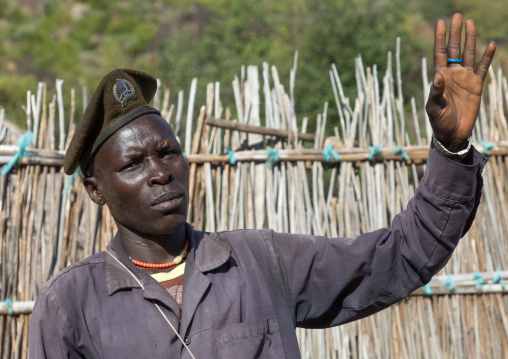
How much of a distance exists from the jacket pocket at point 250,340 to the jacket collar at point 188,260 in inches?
7.8

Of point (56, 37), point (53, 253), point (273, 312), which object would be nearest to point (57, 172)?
point (53, 253)

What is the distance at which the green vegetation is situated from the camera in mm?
11898

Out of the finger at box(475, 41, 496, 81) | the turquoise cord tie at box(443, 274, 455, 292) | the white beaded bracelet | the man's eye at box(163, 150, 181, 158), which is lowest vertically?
the turquoise cord tie at box(443, 274, 455, 292)

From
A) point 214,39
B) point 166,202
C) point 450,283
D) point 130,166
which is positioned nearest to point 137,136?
point 130,166

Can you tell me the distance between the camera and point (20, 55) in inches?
968

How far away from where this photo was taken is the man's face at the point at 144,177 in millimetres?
1776

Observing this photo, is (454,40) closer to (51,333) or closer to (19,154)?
(51,333)

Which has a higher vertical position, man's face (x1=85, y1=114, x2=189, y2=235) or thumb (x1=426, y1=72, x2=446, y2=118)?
thumb (x1=426, y1=72, x2=446, y2=118)

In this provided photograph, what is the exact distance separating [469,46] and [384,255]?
0.63 meters

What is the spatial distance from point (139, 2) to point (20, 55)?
7.20 meters

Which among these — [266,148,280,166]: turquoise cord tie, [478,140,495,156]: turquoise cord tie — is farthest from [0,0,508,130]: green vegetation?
[266,148,280,166]: turquoise cord tie

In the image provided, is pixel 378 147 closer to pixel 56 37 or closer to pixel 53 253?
pixel 53 253

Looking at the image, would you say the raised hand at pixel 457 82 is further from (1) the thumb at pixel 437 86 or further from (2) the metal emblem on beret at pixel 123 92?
(2) the metal emblem on beret at pixel 123 92

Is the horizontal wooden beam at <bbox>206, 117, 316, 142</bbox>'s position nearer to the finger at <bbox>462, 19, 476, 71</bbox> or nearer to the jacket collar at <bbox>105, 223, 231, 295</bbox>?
the jacket collar at <bbox>105, 223, 231, 295</bbox>
